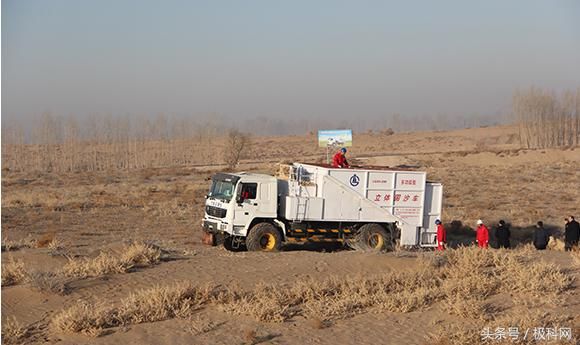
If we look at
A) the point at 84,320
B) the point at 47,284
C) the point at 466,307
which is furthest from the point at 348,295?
the point at 47,284

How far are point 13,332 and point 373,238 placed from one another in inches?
492

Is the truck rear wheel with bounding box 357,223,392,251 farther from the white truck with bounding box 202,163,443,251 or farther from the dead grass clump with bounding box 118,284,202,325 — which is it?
the dead grass clump with bounding box 118,284,202,325

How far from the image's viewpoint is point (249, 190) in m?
20.2

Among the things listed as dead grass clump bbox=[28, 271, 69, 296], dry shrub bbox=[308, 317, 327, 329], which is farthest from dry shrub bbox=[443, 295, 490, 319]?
dead grass clump bbox=[28, 271, 69, 296]

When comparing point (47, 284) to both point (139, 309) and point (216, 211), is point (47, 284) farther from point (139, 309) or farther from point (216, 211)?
point (216, 211)

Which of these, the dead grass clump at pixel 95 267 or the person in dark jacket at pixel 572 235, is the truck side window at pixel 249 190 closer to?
the dead grass clump at pixel 95 267

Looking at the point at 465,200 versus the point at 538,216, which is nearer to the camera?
the point at 538,216

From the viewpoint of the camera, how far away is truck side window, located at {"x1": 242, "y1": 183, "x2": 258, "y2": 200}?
20172 mm

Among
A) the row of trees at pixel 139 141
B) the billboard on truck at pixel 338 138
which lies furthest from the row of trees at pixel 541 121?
the billboard on truck at pixel 338 138

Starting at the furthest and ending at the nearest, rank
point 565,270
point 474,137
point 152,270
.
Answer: point 474,137
point 565,270
point 152,270

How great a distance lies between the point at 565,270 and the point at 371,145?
4175 inches

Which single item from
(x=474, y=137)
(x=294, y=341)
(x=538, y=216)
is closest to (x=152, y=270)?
(x=294, y=341)

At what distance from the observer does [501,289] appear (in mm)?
14250

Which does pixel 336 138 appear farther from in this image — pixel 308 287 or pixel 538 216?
pixel 308 287
